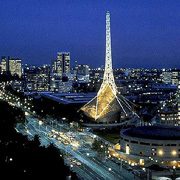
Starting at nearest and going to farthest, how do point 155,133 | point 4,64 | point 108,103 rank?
point 155,133, point 108,103, point 4,64

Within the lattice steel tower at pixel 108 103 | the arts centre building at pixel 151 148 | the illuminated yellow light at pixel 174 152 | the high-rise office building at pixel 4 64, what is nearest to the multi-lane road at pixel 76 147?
the arts centre building at pixel 151 148

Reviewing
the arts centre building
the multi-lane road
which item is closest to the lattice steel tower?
the multi-lane road

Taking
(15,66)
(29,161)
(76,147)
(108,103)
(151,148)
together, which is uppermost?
(15,66)

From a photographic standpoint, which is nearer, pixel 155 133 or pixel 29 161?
pixel 29 161

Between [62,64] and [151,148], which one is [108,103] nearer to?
[151,148]

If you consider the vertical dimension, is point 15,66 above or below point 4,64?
below

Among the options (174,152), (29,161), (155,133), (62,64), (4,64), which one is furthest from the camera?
(4,64)

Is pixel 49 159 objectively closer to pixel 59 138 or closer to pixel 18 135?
pixel 18 135

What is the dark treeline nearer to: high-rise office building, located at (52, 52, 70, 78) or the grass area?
the grass area

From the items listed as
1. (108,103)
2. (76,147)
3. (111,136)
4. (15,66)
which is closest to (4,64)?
(15,66)
